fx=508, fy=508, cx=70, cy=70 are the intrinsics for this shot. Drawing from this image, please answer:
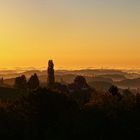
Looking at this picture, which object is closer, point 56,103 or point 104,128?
point 104,128

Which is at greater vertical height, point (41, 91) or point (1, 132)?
point (41, 91)

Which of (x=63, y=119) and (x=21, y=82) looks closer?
(x=63, y=119)

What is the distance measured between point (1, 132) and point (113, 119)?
16.8m

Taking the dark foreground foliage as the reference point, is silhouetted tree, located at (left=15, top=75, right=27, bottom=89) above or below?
above

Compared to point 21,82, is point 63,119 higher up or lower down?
lower down

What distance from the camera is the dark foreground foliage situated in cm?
7181

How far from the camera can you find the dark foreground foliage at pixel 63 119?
7181 cm

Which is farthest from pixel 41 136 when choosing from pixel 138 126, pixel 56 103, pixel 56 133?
pixel 138 126

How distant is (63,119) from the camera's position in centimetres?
7488

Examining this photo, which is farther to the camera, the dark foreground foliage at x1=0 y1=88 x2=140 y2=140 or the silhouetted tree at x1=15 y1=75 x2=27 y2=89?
the silhouetted tree at x1=15 y1=75 x2=27 y2=89

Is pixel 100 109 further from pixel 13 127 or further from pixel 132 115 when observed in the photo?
pixel 13 127

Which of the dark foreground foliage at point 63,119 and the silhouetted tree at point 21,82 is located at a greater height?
the silhouetted tree at point 21,82

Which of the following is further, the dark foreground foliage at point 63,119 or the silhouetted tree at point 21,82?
the silhouetted tree at point 21,82

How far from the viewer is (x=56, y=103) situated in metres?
80.1
